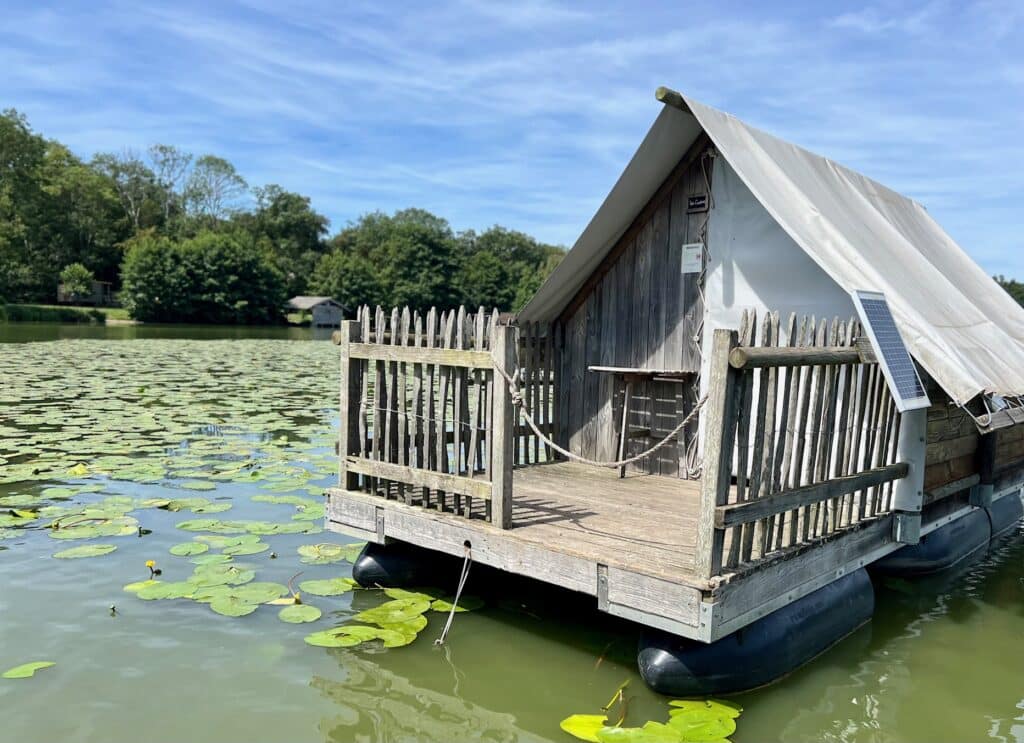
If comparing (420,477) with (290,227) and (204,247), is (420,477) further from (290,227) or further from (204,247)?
(290,227)

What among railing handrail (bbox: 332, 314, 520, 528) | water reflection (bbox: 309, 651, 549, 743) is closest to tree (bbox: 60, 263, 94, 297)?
railing handrail (bbox: 332, 314, 520, 528)

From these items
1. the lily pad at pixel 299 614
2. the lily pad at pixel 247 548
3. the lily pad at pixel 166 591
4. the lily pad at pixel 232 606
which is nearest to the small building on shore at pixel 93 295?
the lily pad at pixel 247 548

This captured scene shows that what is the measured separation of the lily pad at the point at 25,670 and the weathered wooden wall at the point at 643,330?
498cm

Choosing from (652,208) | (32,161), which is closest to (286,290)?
(32,161)

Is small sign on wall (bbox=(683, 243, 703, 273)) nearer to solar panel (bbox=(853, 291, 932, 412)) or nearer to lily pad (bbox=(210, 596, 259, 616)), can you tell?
solar panel (bbox=(853, 291, 932, 412))

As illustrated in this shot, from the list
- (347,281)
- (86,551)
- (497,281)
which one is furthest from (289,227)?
(86,551)

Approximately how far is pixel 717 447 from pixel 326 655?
2847mm

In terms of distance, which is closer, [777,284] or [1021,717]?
[1021,717]

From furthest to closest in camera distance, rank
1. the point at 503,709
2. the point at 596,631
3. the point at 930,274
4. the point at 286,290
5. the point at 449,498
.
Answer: the point at 286,290 < the point at 930,274 < the point at 449,498 < the point at 596,631 < the point at 503,709

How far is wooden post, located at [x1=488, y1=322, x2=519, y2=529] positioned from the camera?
5184 millimetres

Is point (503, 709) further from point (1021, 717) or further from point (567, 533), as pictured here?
point (1021, 717)

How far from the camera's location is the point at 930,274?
7.32 meters

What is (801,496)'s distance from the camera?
4.72 meters

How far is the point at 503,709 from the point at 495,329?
2.37 metres
